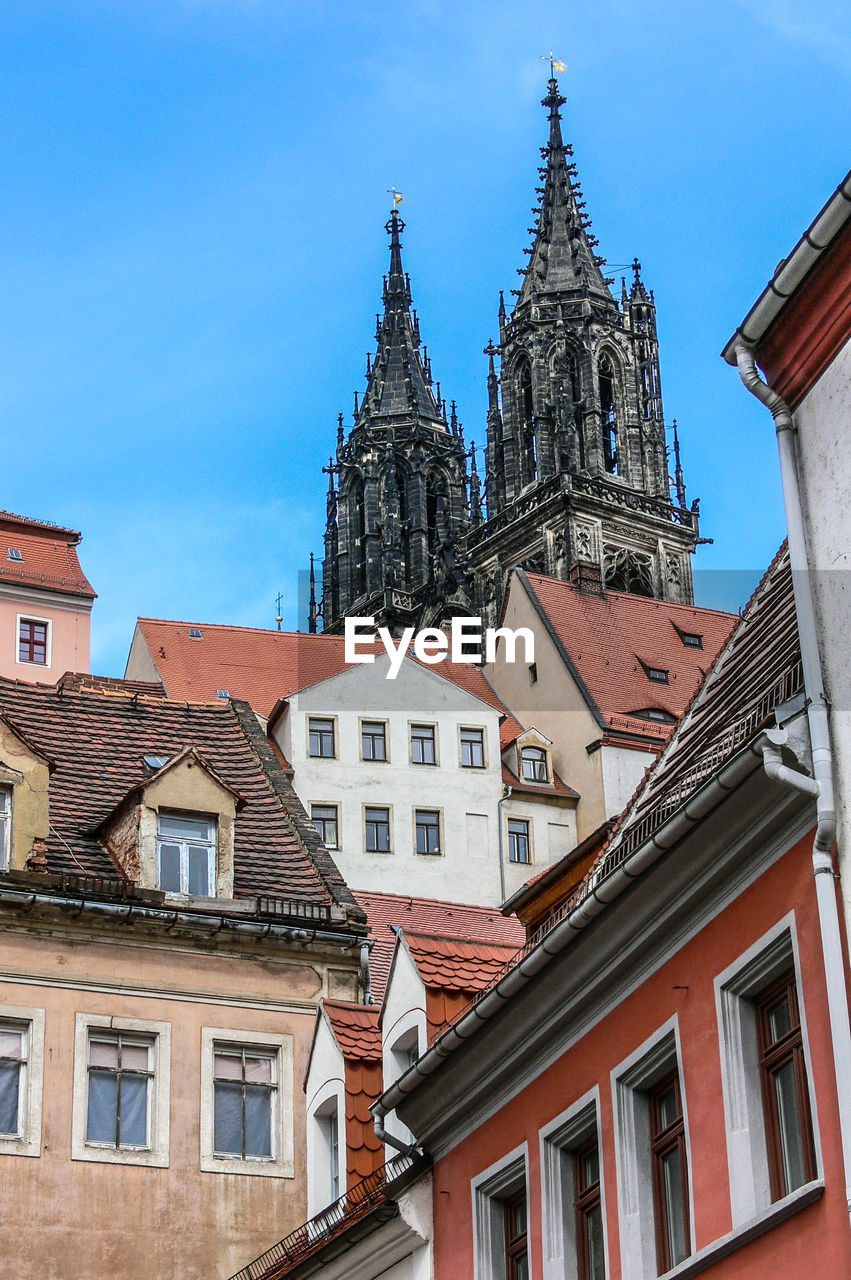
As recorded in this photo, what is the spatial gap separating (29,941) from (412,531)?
100 m

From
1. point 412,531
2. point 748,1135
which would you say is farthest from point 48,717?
point 412,531

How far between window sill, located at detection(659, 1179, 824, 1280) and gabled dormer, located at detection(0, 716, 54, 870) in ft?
37.0

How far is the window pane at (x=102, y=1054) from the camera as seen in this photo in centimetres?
2488

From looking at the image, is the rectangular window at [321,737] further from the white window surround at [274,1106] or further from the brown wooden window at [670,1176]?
the brown wooden window at [670,1176]

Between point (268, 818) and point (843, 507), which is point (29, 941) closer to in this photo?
point (268, 818)

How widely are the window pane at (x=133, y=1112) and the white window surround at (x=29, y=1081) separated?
952mm

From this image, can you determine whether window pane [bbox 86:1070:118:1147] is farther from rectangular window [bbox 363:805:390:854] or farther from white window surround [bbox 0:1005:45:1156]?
rectangular window [bbox 363:805:390:854]

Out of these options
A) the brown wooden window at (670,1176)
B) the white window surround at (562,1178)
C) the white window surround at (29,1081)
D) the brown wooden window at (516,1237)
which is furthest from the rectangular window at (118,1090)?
the brown wooden window at (670,1176)

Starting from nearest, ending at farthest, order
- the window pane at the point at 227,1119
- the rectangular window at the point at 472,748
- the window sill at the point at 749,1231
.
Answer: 1. the window sill at the point at 749,1231
2. the window pane at the point at 227,1119
3. the rectangular window at the point at 472,748

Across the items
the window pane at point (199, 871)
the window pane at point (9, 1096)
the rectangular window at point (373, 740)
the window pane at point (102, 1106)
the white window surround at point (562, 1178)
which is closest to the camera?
the white window surround at point (562, 1178)

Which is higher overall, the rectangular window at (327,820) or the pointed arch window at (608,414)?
the pointed arch window at (608,414)

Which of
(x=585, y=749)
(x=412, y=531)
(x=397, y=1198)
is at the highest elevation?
(x=412, y=531)

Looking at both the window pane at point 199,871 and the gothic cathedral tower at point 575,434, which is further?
the gothic cathedral tower at point 575,434

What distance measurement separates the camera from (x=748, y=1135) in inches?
606
